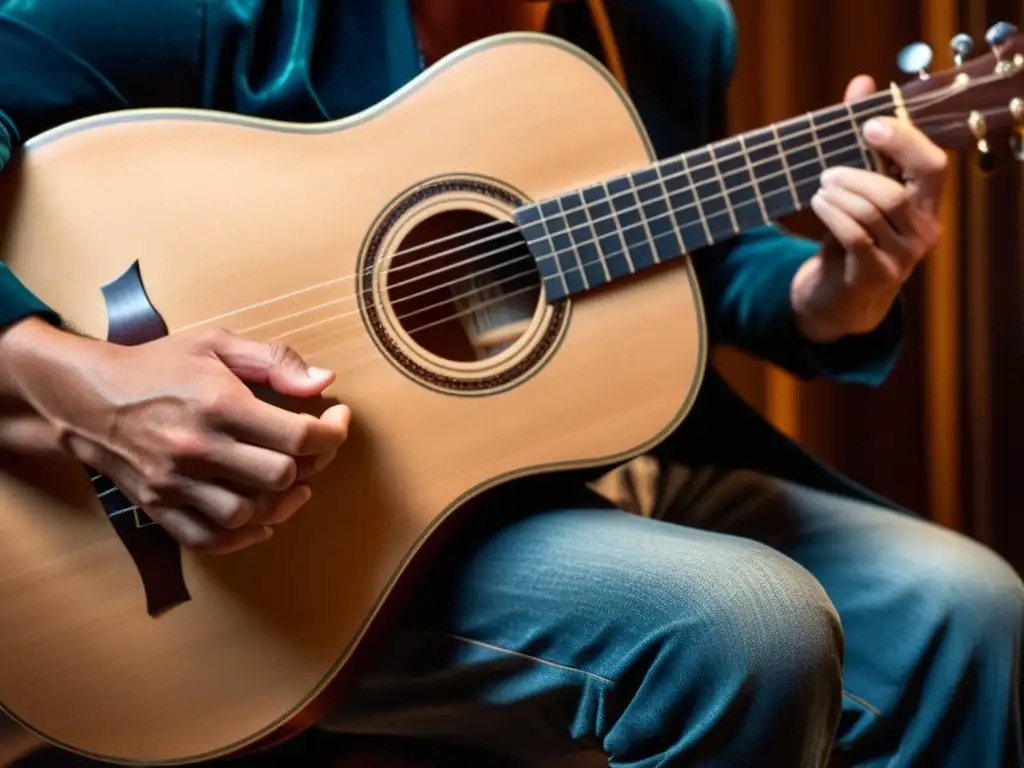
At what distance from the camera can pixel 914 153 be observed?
2.56 feet

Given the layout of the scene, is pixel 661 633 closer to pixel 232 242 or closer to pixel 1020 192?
pixel 232 242

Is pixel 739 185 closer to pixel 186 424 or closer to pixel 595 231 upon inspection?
pixel 595 231

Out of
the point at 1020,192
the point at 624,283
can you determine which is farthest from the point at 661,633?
the point at 1020,192

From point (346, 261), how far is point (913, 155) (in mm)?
460

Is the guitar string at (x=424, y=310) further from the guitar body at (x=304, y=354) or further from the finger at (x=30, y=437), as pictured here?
the finger at (x=30, y=437)

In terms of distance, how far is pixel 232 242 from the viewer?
29.1 inches

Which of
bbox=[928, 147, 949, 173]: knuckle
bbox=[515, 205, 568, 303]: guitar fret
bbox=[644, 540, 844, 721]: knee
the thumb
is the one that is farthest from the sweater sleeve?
bbox=[928, 147, 949, 173]: knuckle

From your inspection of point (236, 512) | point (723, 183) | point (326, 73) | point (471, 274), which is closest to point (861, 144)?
point (723, 183)

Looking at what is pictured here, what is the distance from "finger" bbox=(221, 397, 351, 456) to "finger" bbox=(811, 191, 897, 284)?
0.44 meters

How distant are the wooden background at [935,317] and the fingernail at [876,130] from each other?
2.84 feet

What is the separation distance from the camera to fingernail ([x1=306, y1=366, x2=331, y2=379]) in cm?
68

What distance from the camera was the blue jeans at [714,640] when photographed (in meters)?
0.63

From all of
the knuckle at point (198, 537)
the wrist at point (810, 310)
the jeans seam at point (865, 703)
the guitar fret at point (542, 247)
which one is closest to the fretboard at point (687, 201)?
the guitar fret at point (542, 247)

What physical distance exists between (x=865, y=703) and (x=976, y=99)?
1.71 feet
